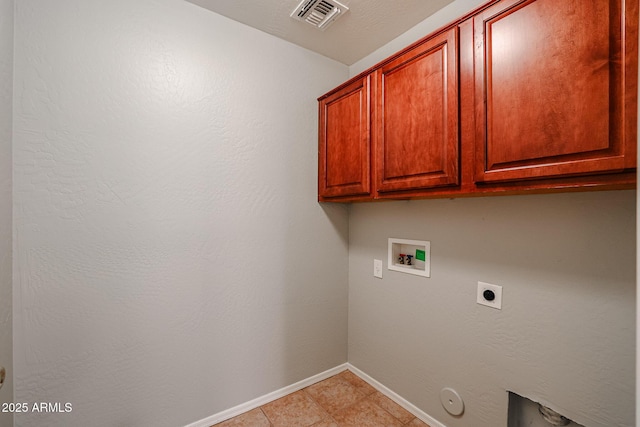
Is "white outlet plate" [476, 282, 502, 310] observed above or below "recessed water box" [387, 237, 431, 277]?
below

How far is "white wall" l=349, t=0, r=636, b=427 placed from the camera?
103 centimetres

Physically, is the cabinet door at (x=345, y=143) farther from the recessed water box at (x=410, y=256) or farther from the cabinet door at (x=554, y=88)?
the cabinet door at (x=554, y=88)

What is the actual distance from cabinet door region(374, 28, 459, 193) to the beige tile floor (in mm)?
1379

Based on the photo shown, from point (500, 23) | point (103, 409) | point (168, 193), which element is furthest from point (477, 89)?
point (103, 409)

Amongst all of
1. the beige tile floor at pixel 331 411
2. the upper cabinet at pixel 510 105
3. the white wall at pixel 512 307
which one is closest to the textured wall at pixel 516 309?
the white wall at pixel 512 307

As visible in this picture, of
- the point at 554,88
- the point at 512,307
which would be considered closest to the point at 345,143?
the point at 554,88

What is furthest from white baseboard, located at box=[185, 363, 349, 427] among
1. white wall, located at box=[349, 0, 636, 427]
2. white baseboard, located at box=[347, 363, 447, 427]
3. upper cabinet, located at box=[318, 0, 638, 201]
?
upper cabinet, located at box=[318, 0, 638, 201]

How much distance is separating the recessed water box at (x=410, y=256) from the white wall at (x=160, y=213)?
0.54m

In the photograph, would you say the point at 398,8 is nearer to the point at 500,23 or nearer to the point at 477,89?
the point at 500,23

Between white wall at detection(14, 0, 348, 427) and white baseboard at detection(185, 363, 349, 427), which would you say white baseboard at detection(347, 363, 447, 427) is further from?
white wall at detection(14, 0, 348, 427)

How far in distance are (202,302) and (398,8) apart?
2065 millimetres

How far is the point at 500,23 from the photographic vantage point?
3.47ft

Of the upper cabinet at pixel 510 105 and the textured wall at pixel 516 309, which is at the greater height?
the upper cabinet at pixel 510 105

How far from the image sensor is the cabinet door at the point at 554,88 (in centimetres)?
80
